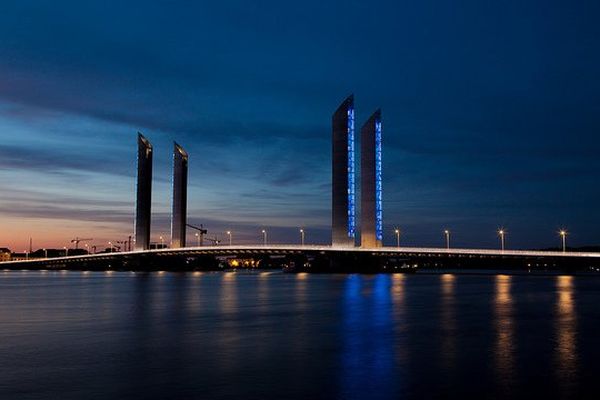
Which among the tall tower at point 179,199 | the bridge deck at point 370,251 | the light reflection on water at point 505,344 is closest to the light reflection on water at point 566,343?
the light reflection on water at point 505,344

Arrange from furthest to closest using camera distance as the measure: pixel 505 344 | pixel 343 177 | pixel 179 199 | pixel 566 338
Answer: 1. pixel 179 199
2. pixel 343 177
3. pixel 566 338
4. pixel 505 344

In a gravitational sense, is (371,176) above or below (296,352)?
above

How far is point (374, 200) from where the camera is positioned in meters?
96.1

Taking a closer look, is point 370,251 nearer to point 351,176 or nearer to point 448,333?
point 351,176

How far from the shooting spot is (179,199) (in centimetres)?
11862

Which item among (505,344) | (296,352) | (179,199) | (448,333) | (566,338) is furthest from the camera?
(179,199)

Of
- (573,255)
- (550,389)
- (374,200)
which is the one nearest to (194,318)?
(550,389)

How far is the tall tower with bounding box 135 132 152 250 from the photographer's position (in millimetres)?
122250

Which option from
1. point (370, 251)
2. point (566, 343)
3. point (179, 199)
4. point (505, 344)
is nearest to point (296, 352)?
point (505, 344)

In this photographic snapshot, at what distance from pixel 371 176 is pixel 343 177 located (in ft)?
15.3

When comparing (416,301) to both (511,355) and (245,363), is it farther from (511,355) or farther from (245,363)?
(245,363)

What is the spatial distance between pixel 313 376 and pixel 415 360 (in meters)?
3.47

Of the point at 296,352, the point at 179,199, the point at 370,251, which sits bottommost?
the point at 296,352

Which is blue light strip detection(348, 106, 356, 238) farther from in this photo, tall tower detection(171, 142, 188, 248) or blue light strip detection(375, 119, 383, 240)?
tall tower detection(171, 142, 188, 248)
